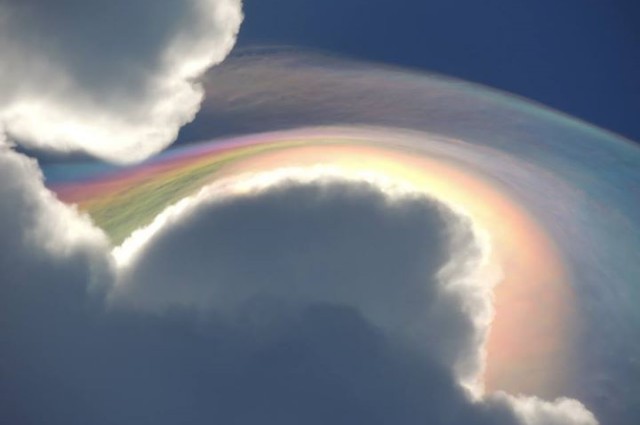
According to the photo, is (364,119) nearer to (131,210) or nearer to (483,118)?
(483,118)

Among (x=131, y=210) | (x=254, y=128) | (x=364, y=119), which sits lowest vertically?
(x=131, y=210)

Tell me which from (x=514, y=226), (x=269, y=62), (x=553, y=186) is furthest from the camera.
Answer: (x=514, y=226)

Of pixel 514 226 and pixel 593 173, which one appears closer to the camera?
pixel 593 173

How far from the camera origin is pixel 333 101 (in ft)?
57.6

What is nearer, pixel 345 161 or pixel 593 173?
pixel 593 173

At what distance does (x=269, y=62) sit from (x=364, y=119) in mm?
2801

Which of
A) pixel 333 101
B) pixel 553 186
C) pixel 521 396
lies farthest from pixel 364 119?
pixel 521 396

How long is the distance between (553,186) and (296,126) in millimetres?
6546

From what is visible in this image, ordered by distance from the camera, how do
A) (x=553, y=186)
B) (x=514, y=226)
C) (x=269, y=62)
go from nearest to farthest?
(x=269, y=62) → (x=553, y=186) → (x=514, y=226)

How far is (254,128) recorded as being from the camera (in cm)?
1820

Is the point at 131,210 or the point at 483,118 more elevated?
the point at 483,118

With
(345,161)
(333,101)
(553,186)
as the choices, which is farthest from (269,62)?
(553,186)

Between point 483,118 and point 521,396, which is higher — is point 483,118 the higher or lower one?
the higher one

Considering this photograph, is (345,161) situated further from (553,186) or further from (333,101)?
(553,186)
